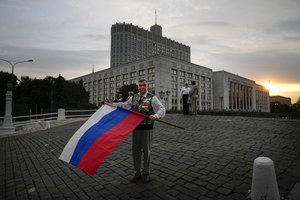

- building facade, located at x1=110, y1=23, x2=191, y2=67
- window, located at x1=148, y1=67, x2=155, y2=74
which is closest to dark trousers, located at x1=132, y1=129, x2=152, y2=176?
window, located at x1=148, y1=67, x2=155, y2=74

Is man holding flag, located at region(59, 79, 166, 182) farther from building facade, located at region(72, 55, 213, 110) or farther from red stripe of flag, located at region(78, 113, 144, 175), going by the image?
building facade, located at region(72, 55, 213, 110)

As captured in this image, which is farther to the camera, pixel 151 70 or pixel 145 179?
pixel 151 70

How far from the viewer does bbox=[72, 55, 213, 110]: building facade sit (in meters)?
88.7

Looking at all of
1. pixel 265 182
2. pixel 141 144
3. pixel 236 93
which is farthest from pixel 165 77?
pixel 265 182

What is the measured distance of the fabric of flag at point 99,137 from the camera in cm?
357

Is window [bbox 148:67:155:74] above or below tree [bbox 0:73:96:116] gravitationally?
above

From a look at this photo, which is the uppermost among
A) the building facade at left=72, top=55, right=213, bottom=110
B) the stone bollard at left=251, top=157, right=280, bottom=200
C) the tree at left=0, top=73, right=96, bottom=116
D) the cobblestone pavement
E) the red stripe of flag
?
the building facade at left=72, top=55, right=213, bottom=110

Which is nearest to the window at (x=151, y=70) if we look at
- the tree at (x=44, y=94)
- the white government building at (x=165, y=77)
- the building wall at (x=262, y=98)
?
the white government building at (x=165, y=77)

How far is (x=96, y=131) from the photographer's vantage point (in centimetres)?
393

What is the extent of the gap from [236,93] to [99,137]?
12954cm

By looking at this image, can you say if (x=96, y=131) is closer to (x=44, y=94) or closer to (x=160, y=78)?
(x=44, y=94)

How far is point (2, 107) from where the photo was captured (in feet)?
179

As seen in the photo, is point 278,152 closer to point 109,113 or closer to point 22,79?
point 109,113

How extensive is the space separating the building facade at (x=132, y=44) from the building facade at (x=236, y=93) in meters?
37.1
